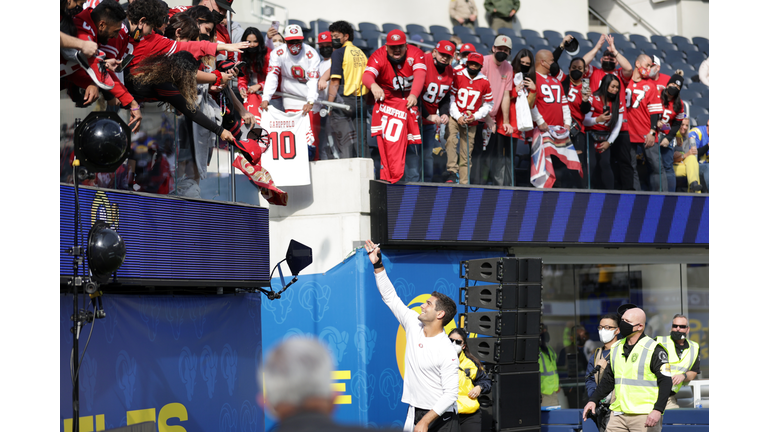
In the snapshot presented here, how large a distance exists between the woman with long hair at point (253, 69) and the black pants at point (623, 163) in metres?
5.89

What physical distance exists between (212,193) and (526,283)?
3550 millimetres

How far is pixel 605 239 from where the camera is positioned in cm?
1391

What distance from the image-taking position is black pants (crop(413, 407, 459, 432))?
286 inches

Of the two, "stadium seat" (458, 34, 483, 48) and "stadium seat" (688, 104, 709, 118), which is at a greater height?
"stadium seat" (458, 34, 483, 48)

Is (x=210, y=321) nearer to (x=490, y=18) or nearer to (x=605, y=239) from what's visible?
(x=605, y=239)

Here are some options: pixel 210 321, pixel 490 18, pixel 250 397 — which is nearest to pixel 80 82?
pixel 210 321

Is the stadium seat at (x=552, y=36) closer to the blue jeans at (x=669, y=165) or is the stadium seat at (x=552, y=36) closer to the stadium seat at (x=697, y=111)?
the stadium seat at (x=697, y=111)

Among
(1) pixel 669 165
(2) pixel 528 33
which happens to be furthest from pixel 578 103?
(2) pixel 528 33

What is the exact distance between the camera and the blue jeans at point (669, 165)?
1457cm

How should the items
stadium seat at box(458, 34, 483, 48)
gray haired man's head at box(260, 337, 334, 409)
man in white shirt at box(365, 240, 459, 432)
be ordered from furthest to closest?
1. stadium seat at box(458, 34, 483, 48)
2. gray haired man's head at box(260, 337, 334, 409)
3. man in white shirt at box(365, 240, 459, 432)

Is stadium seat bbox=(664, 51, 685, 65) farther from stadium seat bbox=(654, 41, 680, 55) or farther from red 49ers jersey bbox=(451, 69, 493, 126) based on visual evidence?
red 49ers jersey bbox=(451, 69, 493, 126)

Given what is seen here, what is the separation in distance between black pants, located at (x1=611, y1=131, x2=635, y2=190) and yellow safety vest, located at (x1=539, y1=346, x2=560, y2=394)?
10.6 feet

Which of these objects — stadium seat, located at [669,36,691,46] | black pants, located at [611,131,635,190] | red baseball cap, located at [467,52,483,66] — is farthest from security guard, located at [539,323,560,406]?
stadium seat, located at [669,36,691,46]

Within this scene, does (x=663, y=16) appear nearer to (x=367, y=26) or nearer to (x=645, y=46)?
(x=645, y=46)
